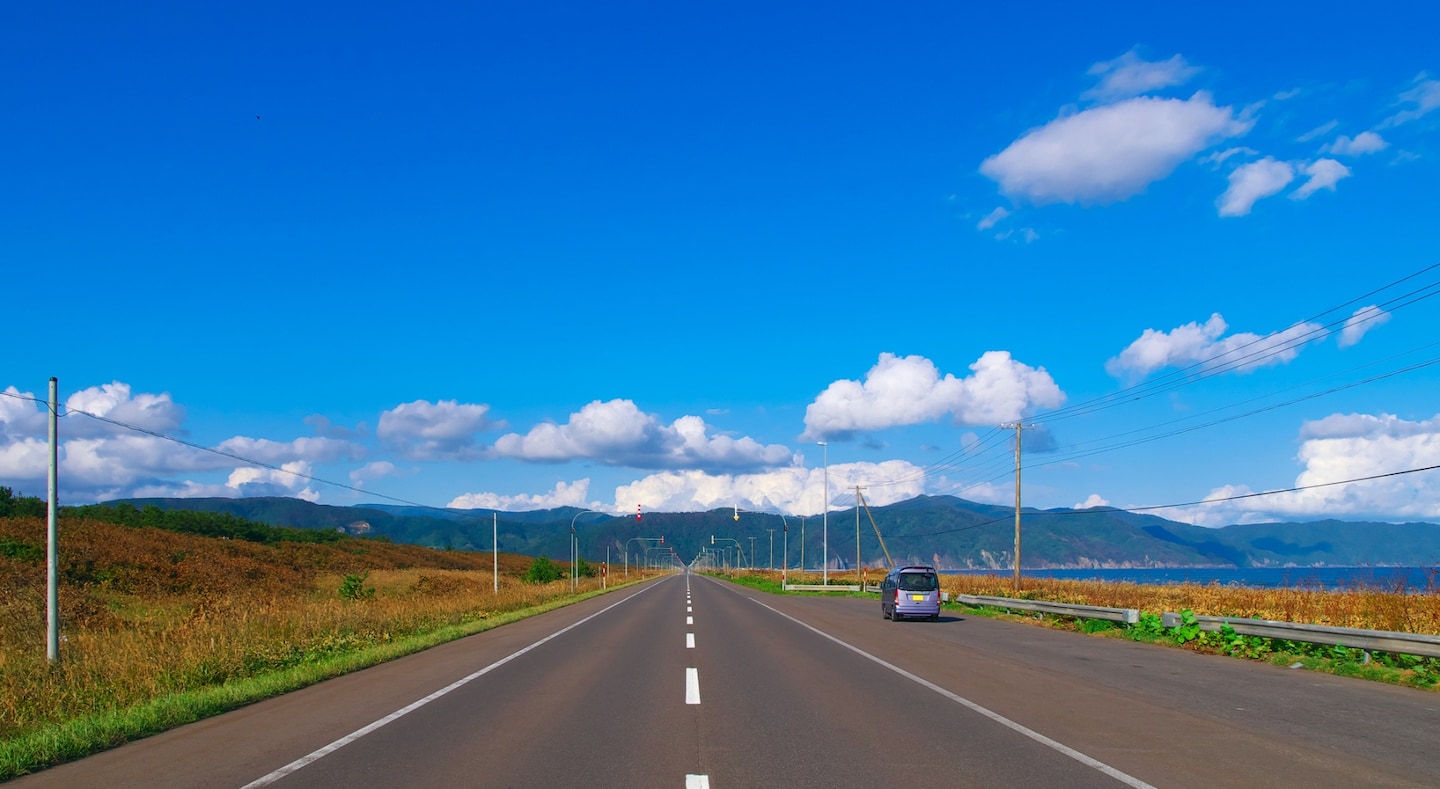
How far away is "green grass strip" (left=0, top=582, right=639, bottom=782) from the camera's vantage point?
8.30 meters

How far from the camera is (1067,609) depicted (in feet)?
91.4

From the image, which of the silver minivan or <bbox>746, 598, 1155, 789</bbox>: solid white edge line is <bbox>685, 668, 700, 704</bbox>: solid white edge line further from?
the silver minivan

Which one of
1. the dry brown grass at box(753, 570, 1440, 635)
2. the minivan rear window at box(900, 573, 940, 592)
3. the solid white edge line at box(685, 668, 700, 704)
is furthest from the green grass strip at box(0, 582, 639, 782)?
the dry brown grass at box(753, 570, 1440, 635)

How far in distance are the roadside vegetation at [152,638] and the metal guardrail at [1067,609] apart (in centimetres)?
1724

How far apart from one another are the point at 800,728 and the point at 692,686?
3723 millimetres

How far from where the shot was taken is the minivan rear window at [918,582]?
3078 cm

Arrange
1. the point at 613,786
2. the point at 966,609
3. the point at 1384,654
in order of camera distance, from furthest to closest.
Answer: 1. the point at 966,609
2. the point at 1384,654
3. the point at 613,786

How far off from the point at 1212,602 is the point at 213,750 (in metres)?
25.6

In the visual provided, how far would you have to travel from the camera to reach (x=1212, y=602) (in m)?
26.1

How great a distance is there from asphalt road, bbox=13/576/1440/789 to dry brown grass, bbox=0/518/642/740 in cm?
193

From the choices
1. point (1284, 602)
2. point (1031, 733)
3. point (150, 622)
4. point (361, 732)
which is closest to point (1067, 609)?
point (1284, 602)

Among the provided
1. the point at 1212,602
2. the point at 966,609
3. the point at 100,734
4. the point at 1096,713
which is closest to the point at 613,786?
the point at 100,734

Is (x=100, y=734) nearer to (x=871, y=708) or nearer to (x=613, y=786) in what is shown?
(x=613, y=786)

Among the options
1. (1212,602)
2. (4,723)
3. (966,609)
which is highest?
(4,723)
